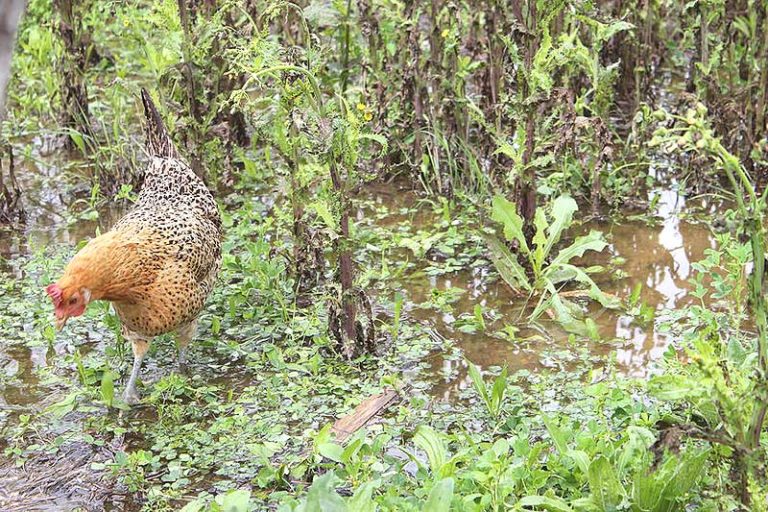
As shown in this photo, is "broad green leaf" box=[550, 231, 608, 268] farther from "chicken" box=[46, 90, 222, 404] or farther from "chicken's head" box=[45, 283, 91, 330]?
"chicken's head" box=[45, 283, 91, 330]

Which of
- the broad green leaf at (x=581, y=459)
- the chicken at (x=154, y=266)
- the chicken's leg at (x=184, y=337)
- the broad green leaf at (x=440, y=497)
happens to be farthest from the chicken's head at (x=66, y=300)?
the broad green leaf at (x=581, y=459)

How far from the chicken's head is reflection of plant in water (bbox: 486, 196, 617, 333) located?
2.06 m

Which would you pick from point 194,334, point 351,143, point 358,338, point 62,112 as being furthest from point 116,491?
point 62,112

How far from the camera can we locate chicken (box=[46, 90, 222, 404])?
177 inches

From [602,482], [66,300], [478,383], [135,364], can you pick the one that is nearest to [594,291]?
[478,383]

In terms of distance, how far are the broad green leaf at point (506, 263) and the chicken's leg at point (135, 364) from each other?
1.81 meters

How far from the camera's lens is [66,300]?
4.43 m

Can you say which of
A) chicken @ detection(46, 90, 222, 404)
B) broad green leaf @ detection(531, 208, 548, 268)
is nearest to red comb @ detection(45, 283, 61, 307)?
chicken @ detection(46, 90, 222, 404)

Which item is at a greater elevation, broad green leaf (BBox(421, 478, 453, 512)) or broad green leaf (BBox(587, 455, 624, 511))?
broad green leaf (BBox(421, 478, 453, 512))

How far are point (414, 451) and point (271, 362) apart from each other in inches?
38.7

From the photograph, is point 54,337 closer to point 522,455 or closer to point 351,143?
point 351,143

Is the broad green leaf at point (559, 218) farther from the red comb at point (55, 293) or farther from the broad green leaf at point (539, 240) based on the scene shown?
the red comb at point (55, 293)

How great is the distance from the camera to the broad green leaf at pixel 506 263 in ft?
17.7

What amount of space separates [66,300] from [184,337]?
2.24 ft
